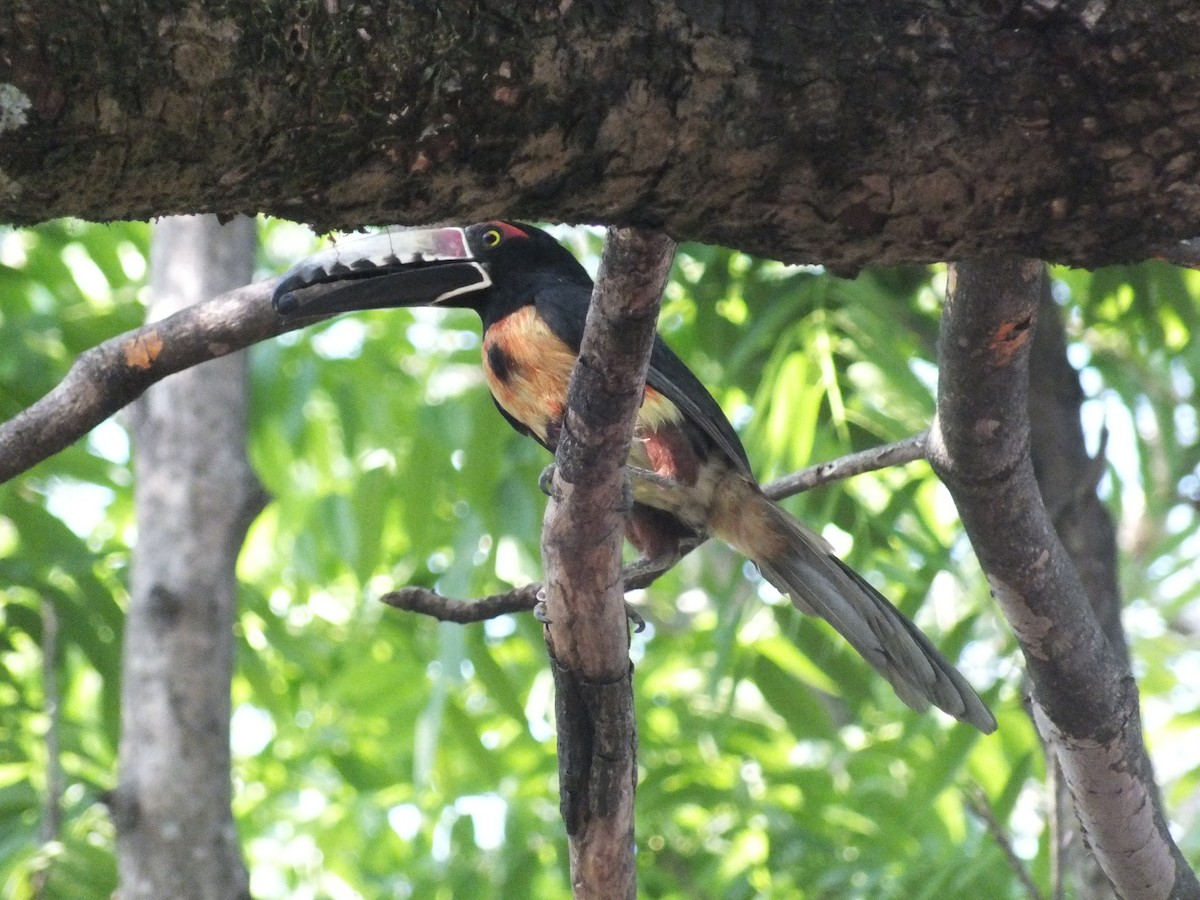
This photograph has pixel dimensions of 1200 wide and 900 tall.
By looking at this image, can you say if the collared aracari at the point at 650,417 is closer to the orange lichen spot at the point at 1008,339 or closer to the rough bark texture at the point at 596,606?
the rough bark texture at the point at 596,606

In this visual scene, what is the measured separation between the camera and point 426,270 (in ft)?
13.7

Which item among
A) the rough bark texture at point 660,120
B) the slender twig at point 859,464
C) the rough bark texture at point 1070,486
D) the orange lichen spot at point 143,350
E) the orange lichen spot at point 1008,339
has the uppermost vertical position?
the rough bark texture at point 1070,486

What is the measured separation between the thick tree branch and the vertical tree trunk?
8.33 ft

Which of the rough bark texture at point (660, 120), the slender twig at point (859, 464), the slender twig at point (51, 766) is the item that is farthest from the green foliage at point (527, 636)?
the rough bark texture at point (660, 120)

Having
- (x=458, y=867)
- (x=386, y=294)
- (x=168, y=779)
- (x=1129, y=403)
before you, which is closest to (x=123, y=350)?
(x=386, y=294)

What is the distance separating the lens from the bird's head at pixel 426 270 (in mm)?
3371

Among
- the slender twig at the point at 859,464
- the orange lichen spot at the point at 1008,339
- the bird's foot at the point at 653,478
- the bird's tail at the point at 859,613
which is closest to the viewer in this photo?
the orange lichen spot at the point at 1008,339

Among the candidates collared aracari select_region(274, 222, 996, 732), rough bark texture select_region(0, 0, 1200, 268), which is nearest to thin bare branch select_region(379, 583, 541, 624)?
collared aracari select_region(274, 222, 996, 732)

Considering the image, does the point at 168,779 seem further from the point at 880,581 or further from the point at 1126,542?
the point at 1126,542

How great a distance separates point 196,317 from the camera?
301 centimetres

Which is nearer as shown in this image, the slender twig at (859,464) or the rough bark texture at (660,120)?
the rough bark texture at (660,120)

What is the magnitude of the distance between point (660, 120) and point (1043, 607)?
147cm

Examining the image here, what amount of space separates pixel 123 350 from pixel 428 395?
3.48 metres

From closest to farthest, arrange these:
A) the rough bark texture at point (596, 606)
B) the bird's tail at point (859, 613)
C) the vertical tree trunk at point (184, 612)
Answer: the rough bark texture at point (596, 606)
the bird's tail at point (859, 613)
the vertical tree trunk at point (184, 612)
